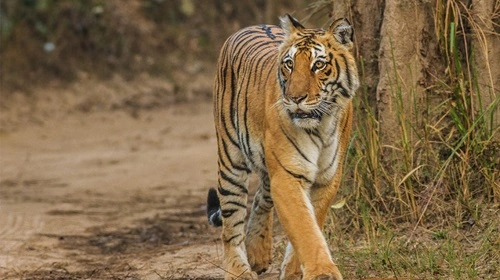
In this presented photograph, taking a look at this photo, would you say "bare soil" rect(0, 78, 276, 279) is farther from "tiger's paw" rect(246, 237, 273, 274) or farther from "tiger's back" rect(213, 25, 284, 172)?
"tiger's back" rect(213, 25, 284, 172)

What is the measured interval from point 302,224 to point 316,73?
67 centimetres

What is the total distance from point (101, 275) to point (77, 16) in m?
8.31

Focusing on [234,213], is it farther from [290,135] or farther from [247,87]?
[290,135]

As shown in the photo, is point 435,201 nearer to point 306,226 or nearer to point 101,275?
point 306,226

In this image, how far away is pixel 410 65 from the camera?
643cm

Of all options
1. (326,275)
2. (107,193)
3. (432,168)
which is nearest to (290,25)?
(326,275)

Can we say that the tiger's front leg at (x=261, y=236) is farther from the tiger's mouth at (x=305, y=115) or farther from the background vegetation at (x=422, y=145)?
the tiger's mouth at (x=305, y=115)

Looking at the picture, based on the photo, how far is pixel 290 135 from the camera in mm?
5219

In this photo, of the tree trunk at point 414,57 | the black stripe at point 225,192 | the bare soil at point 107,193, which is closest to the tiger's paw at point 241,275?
the bare soil at point 107,193

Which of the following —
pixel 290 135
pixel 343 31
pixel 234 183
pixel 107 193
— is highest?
pixel 343 31

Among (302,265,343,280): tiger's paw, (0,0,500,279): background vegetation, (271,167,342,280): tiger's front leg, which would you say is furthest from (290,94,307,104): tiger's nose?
(0,0,500,279): background vegetation

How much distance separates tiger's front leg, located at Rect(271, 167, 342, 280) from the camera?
16.0ft

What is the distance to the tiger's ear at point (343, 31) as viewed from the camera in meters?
5.16

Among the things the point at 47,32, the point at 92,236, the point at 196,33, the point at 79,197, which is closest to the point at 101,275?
the point at 92,236
